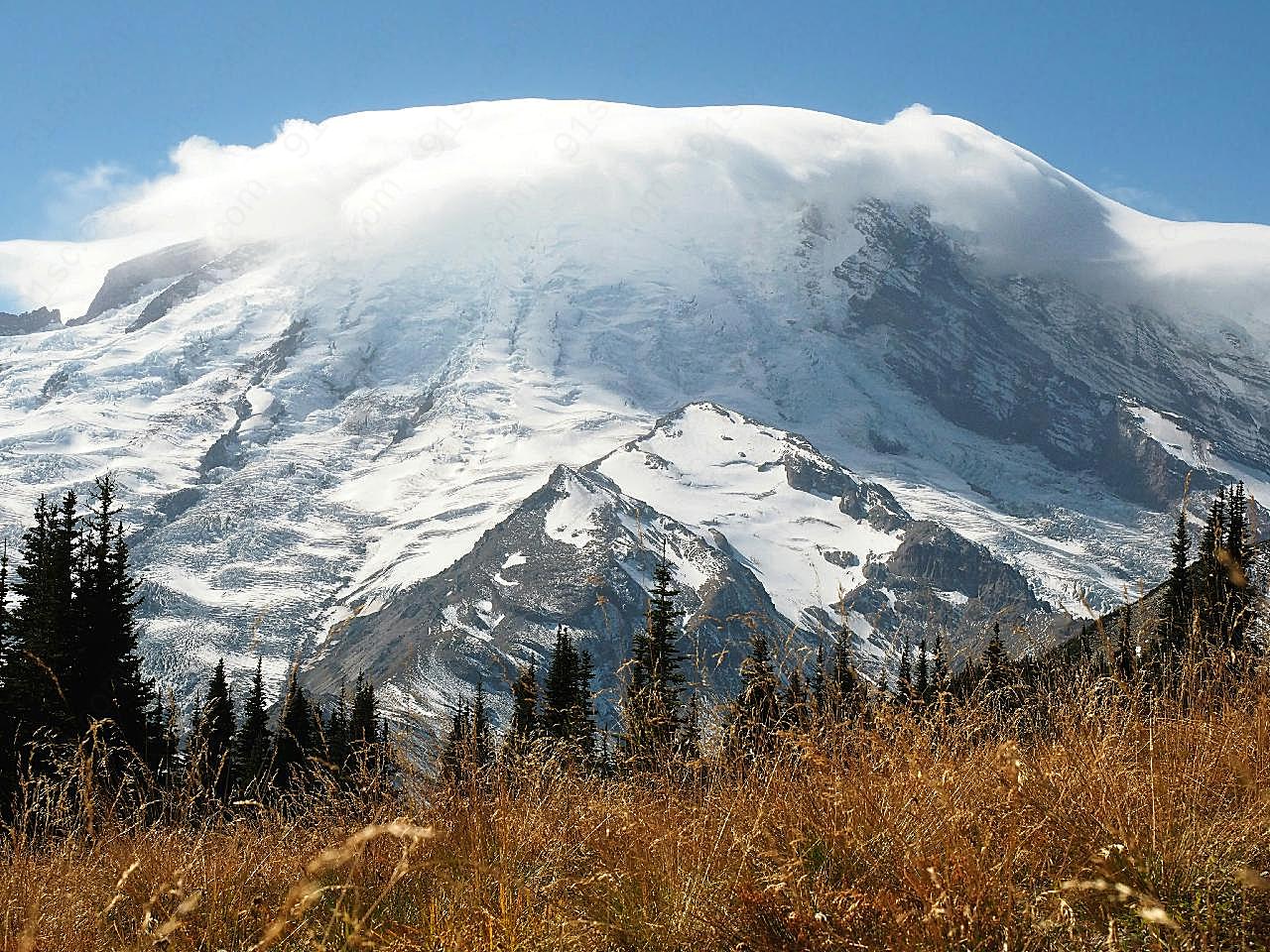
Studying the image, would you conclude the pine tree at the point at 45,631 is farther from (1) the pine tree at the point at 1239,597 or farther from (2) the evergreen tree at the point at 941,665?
(1) the pine tree at the point at 1239,597

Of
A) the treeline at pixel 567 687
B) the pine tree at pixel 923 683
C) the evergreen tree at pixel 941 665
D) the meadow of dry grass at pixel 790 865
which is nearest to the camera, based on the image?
the meadow of dry grass at pixel 790 865

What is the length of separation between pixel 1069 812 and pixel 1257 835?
70cm

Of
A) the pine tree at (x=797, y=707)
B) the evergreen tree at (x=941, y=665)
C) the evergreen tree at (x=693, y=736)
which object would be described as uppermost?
the evergreen tree at (x=941, y=665)

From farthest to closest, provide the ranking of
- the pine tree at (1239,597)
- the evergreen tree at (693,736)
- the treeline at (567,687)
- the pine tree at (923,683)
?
the pine tree at (923,683) < the evergreen tree at (693,736) < the treeline at (567,687) < the pine tree at (1239,597)

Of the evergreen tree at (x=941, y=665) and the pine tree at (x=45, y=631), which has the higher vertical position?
the evergreen tree at (x=941, y=665)

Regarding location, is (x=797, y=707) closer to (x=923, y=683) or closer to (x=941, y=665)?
(x=941, y=665)

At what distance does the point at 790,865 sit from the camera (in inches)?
157

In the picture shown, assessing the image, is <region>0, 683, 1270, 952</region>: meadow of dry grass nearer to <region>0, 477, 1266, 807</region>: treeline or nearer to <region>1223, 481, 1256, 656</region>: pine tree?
<region>0, 477, 1266, 807</region>: treeline

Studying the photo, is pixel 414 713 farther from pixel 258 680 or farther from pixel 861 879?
pixel 258 680

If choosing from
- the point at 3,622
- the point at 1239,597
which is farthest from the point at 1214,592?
the point at 3,622

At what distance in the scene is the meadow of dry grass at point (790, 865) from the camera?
3.79 metres

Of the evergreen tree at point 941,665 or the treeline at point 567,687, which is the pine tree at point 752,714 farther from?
the evergreen tree at point 941,665

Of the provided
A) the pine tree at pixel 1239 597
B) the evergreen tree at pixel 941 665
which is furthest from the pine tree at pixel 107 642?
the pine tree at pixel 1239 597

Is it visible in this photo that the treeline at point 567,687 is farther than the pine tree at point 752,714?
Yes
